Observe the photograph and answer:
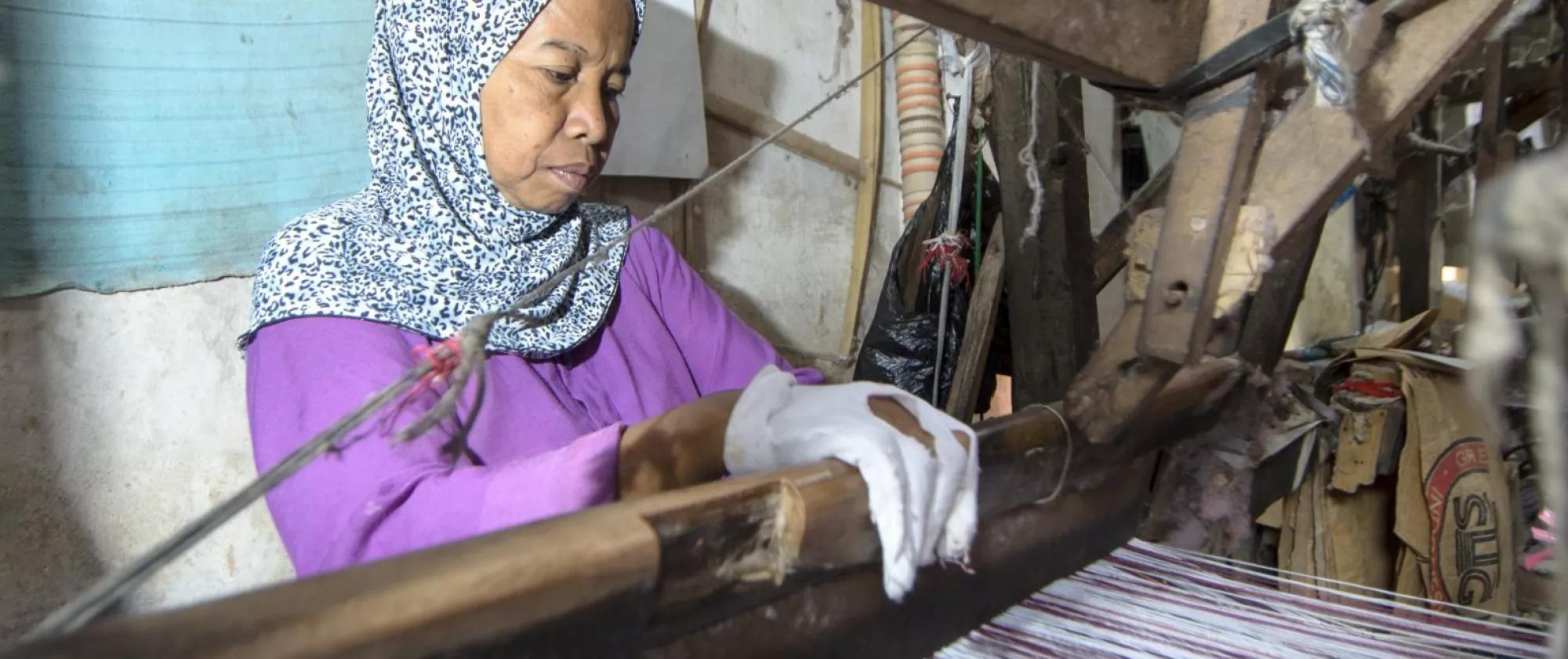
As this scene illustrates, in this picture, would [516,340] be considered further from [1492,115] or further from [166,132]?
[1492,115]

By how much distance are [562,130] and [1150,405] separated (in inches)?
31.0

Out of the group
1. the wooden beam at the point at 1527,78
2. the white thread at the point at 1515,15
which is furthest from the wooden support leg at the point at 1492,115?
the white thread at the point at 1515,15

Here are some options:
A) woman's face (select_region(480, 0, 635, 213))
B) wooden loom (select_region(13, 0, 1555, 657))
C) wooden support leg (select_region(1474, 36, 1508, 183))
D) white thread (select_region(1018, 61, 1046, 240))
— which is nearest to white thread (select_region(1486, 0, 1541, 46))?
wooden loom (select_region(13, 0, 1555, 657))

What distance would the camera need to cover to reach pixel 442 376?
0.58 m

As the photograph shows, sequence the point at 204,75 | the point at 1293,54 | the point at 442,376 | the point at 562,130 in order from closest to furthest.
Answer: the point at 442,376
the point at 1293,54
the point at 562,130
the point at 204,75

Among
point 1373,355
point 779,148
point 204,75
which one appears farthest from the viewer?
point 779,148

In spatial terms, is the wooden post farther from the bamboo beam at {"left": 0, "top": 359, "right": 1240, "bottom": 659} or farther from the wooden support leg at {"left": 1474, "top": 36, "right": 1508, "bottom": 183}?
the wooden support leg at {"left": 1474, "top": 36, "right": 1508, "bottom": 183}

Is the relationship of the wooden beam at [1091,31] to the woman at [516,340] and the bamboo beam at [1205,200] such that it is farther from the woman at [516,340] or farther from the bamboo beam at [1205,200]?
the woman at [516,340]

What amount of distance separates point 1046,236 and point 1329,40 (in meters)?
0.77

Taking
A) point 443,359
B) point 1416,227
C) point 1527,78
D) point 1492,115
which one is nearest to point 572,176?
point 443,359

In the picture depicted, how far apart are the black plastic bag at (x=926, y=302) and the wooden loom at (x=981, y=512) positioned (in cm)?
62

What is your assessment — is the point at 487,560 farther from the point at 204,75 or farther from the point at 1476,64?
the point at 1476,64

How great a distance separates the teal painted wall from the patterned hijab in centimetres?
20

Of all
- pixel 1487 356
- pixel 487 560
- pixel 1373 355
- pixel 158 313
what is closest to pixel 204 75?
pixel 158 313
